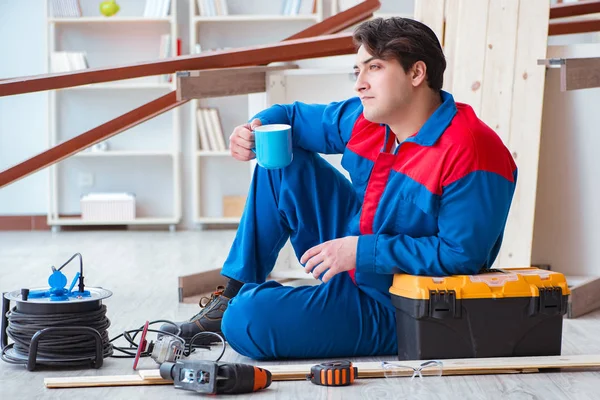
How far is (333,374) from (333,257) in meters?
0.27

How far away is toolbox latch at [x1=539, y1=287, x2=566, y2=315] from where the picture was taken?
6.88 ft

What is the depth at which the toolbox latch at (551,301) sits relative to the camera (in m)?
2.10

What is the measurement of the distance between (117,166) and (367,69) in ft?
13.9

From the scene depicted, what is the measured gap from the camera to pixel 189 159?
20.2ft

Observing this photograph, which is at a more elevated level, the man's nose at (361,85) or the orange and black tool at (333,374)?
the man's nose at (361,85)

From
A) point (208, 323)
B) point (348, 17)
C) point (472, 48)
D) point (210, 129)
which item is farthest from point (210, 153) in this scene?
point (208, 323)

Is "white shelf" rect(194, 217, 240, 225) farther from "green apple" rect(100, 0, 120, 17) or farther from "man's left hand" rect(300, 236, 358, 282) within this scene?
"man's left hand" rect(300, 236, 358, 282)

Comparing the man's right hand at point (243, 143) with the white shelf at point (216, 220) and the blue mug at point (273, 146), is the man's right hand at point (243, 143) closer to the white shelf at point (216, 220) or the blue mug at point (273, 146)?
the blue mug at point (273, 146)

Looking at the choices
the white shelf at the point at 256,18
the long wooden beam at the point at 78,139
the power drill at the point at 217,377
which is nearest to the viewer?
the power drill at the point at 217,377

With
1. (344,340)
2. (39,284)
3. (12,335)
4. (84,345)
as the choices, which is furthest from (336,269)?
(39,284)

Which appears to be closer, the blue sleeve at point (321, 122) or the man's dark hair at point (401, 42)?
the man's dark hair at point (401, 42)

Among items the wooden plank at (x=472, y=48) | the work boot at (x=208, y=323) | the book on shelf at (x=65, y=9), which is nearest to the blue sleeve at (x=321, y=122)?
the work boot at (x=208, y=323)

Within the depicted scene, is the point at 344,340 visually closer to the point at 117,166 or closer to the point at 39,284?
the point at 39,284

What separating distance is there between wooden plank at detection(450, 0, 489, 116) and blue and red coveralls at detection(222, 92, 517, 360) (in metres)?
0.88
